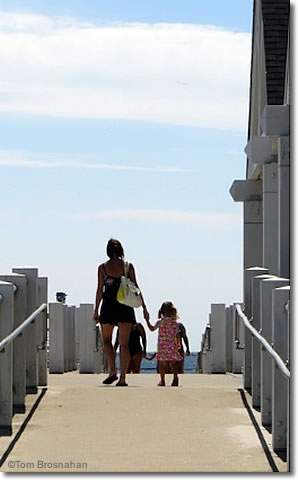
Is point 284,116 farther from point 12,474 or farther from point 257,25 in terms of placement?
point 12,474

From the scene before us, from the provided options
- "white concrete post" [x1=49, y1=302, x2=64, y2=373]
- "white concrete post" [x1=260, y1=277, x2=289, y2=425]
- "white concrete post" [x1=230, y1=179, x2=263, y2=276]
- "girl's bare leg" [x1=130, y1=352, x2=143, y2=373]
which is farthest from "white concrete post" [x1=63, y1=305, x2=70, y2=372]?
"white concrete post" [x1=260, y1=277, x2=289, y2=425]

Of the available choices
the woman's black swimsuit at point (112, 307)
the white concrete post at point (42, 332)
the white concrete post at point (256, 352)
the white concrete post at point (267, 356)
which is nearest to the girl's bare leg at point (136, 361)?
the woman's black swimsuit at point (112, 307)

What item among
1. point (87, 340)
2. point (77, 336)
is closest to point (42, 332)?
point (87, 340)

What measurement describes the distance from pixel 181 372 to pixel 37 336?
6.07m

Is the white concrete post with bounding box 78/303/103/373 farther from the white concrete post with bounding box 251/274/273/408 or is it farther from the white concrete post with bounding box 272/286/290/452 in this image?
the white concrete post with bounding box 272/286/290/452

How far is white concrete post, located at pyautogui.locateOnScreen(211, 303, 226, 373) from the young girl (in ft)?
8.74

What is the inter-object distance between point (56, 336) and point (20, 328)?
8.34 metres

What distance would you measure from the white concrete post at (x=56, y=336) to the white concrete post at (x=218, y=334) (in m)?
2.23

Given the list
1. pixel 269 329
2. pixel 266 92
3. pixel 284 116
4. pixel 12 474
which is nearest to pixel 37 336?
pixel 269 329

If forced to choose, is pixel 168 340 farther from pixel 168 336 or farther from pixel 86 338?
pixel 86 338

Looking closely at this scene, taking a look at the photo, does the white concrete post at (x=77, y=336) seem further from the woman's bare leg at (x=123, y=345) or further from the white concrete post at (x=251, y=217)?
the woman's bare leg at (x=123, y=345)

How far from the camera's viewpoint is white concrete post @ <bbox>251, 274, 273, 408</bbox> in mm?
12266

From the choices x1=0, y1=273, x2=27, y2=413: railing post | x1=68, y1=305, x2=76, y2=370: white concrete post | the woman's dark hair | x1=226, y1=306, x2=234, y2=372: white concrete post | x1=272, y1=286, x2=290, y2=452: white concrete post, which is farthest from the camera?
x1=68, y1=305, x2=76, y2=370: white concrete post

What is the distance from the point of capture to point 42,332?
13.8m
